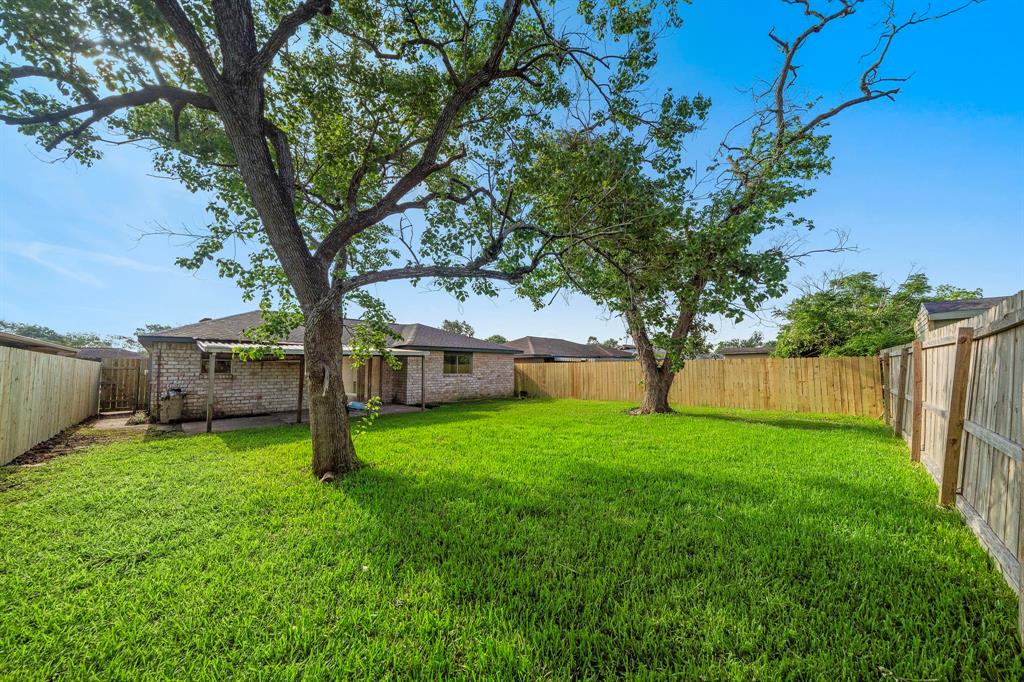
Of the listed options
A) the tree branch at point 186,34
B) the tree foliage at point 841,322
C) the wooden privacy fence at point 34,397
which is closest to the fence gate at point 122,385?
the wooden privacy fence at point 34,397

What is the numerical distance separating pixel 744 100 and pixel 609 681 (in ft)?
38.1

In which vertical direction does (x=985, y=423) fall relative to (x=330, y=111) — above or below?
below

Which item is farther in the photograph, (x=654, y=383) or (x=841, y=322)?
(x=841, y=322)

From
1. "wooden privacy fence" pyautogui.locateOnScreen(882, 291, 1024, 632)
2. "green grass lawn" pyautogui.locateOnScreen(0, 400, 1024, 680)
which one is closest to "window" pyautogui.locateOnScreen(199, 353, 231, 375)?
"green grass lawn" pyautogui.locateOnScreen(0, 400, 1024, 680)

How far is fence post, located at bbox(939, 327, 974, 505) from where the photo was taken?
3.37 metres

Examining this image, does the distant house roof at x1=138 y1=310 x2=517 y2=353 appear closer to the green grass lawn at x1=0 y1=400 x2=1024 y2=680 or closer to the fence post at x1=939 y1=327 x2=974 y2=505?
the green grass lawn at x1=0 y1=400 x2=1024 y2=680

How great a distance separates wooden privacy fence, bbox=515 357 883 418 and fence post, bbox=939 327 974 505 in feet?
28.6

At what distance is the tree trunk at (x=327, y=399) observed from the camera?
15.3 feet

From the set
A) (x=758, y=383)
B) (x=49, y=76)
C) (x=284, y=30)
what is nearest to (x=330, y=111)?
(x=284, y=30)

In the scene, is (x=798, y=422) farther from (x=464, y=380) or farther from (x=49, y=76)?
(x=49, y=76)

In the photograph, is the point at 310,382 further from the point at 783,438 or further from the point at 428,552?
the point at 783,438

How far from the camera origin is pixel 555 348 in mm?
28406

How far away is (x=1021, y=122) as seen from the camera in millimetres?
7629

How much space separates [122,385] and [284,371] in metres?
5.32
